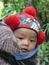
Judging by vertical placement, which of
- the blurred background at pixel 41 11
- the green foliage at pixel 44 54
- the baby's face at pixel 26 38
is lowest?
the green foliage at pixel 44 54

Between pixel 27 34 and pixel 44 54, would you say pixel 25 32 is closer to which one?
pixel 27 34

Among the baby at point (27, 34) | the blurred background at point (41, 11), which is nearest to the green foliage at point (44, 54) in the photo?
the blurred background at point (41, 11)

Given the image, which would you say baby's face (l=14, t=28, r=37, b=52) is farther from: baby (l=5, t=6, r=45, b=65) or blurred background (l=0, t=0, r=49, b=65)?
blurred background (l=0, t=0, r=49, b=65)

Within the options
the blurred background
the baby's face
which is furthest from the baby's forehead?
the blurred background

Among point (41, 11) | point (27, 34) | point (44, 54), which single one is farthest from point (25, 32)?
point (41, 11)

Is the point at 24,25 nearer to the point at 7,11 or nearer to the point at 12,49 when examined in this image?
the point at 12,49

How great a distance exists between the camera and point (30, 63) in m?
1.54

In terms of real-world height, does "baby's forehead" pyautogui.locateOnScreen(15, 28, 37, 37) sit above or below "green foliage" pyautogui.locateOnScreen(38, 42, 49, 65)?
above

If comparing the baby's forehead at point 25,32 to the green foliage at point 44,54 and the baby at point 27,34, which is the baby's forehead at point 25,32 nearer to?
the baby at point 27,34

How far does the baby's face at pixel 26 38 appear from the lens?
1.72 m

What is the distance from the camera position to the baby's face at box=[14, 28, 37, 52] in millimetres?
1722

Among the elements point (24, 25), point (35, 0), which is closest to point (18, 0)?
point (35, 0)

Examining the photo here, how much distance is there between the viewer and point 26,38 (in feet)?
5.71

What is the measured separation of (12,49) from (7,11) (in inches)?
80.1
